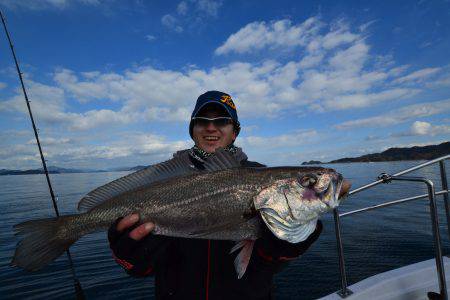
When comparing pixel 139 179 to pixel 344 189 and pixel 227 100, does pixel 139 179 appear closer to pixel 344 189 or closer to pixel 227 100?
pixel 227 100

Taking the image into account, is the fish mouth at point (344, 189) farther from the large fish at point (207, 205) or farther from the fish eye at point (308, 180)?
the fish eye at point (308, 180)

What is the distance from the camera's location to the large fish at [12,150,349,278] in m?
3.34

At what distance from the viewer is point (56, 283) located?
1215 cm

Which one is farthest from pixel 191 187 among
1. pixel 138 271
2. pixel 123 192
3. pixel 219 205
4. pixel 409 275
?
pixel 409 275

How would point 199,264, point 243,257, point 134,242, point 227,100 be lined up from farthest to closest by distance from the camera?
point 227,100, point 199,264, point 134,242, point 243,257

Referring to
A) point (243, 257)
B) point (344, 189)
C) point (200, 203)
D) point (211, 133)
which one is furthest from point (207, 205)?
point (211, 133)

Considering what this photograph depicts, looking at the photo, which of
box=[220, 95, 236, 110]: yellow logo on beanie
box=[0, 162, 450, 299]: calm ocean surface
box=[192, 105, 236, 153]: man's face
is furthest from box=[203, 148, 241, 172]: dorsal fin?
box=[0, 162, 450, 299]: calm ocean surface

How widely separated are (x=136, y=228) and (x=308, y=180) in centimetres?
222

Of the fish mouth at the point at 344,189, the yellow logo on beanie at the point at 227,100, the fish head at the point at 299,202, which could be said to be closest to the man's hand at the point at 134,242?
the fish head at the point at 299,202

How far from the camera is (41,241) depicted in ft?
11.8

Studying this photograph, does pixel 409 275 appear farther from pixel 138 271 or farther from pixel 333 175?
pixel 138 271

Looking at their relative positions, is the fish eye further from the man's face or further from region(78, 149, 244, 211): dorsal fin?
the man's face

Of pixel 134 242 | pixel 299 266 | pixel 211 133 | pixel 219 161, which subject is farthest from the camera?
pixel 299 266

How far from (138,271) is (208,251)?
3.21ft
